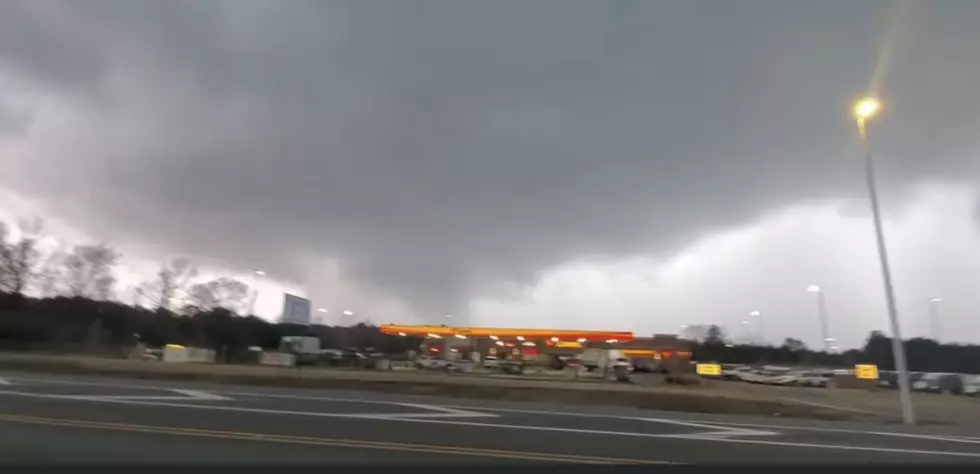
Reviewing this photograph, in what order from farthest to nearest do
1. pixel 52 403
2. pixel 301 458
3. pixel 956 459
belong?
pixel 52 403 → pixel 956 459 → pixel 301 458

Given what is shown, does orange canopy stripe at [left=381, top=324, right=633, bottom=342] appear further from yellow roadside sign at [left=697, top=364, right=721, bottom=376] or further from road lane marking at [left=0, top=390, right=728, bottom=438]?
road lane marking at [left=0, top=390, right=728, bottom=438]

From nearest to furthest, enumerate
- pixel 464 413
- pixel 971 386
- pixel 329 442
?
pixel 329 442 → pixel 464 413 → pixel 971 386

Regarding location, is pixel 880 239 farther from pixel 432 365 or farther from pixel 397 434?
pixel 432 365

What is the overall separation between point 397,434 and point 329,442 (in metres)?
1.76

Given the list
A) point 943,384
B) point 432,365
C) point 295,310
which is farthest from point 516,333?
point 943,384

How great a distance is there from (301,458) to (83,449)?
325 cm

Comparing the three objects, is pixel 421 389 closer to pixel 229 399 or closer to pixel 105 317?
pixel 229 399

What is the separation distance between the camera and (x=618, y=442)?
1270 cm

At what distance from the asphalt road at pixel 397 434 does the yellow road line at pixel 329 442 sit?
0.02 metres

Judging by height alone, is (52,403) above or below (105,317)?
below

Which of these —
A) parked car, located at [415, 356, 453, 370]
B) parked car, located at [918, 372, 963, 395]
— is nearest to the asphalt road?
parked car, located at [415, 356, 453, 370]

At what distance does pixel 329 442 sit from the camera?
1130 centimetres

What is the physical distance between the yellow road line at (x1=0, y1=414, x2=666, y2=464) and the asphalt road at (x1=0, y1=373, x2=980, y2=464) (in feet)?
0.07

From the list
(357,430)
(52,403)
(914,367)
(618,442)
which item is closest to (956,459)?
(618,442)
